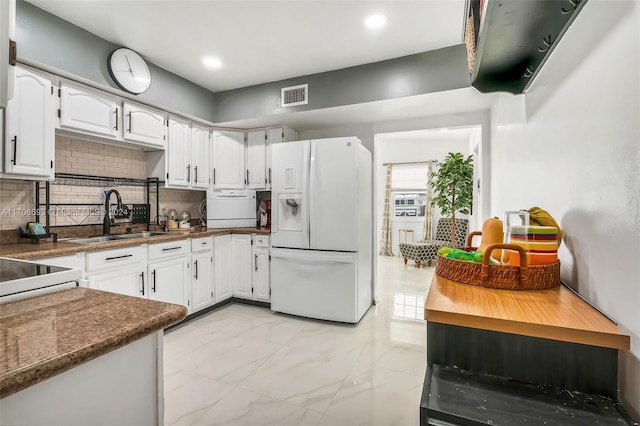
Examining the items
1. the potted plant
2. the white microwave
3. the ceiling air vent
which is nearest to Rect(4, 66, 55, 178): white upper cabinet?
the white microwave

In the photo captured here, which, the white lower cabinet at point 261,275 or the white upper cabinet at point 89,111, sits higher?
the white upper cabinet at point 89,111

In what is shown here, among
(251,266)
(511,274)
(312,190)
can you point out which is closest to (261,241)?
(251,266)

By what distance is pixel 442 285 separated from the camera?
3.40 ft

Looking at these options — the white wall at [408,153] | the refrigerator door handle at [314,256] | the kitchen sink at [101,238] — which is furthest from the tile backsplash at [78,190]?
the white wall at [408,153]

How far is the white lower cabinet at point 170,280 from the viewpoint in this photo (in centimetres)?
279

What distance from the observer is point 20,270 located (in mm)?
1039

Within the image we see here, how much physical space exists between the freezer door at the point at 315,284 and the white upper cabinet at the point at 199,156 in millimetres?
1231

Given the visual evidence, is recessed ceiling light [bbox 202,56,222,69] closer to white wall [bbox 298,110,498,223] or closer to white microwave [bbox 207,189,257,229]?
white microwave [bbox 207,189,257,229]

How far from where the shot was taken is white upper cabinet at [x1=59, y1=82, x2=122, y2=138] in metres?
2.41

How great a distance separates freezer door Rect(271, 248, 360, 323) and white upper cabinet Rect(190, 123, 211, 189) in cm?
123

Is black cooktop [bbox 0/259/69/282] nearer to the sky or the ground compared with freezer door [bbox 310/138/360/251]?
nearer to the ground

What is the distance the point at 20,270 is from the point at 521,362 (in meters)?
→ 1.57

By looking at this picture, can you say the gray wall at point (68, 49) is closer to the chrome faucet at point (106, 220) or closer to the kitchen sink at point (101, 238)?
the chrome faucet at point (106, 220)

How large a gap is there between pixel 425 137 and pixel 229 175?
4.82 m
